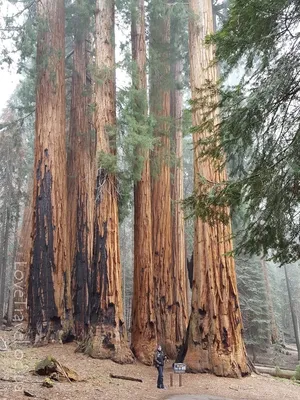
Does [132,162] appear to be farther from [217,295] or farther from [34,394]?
[34,394]

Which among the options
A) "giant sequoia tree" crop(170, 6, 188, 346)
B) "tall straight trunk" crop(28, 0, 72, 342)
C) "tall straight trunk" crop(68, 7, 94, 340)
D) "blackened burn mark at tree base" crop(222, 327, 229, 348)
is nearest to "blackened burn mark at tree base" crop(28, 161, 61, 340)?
"tall straight trunk" crop(28, 0, 72, 342)

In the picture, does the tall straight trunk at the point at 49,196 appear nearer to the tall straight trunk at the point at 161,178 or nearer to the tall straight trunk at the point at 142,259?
the tall straight trunk at the point at 142,259

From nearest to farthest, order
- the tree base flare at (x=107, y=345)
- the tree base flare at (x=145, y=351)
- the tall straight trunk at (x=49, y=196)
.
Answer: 1. the tree base flare at (x=107, y=345)
2. the tall straight trunk at (x=49, y=196)
3. the tree base flare at (x=145, y=351)

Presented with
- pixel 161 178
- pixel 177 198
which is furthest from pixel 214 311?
pixel 177 198

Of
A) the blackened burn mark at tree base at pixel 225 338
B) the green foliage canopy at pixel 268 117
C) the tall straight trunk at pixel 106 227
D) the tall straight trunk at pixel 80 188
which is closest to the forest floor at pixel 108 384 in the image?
the tall straight trunk at pixel 106 227

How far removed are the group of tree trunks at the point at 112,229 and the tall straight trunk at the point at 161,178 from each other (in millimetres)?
33

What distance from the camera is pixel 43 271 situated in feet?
34.2

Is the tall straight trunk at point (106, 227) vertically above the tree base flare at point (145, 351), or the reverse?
the tall straight trunk at point (106, 227)

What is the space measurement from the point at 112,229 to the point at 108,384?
150 inches

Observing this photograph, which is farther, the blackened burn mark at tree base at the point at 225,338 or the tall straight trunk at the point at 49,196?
the tall straight trunk at the point at 49,196

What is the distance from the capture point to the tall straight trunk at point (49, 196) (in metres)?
10.3

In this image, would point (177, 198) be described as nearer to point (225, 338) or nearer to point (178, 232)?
point (178, 232)

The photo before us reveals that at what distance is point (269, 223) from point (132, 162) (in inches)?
265

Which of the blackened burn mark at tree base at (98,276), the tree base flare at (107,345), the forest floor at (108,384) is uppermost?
the blackened burn mark at tree base at (98,276)
